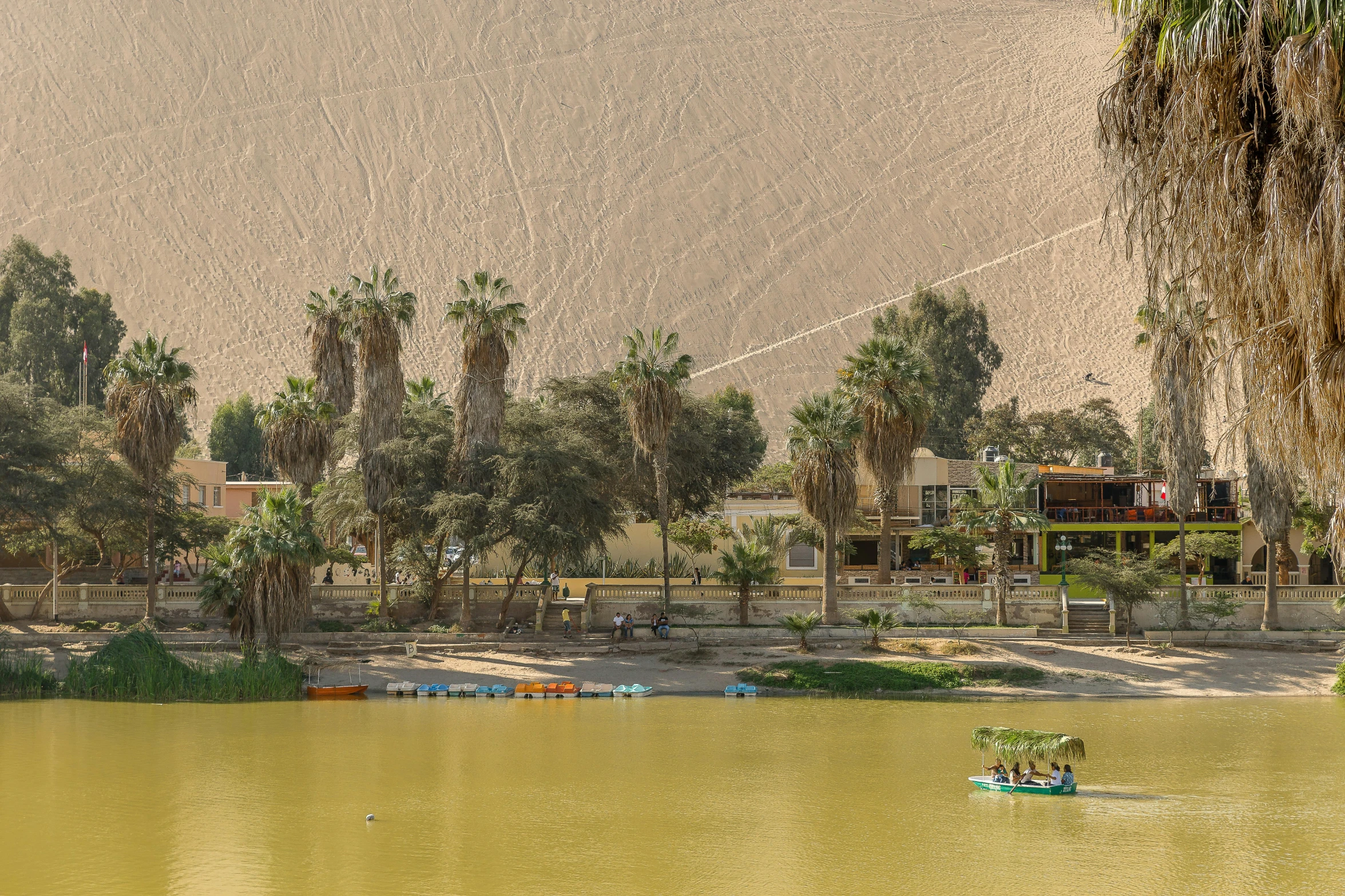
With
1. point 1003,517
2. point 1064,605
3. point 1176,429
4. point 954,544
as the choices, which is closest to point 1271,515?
point 1176,429

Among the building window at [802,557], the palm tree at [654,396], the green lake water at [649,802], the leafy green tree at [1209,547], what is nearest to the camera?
the green lake water at [649,802]

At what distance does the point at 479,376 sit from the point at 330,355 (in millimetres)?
8063

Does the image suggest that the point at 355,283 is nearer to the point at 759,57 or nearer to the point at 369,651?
the point at 369,651

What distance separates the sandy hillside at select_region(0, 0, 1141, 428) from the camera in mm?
143125

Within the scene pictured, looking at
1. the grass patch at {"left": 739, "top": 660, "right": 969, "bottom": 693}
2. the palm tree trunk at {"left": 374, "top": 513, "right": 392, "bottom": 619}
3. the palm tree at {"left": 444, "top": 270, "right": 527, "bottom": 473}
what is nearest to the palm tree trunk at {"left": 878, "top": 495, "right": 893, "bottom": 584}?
the grass patch at {"left": 739, "top": 660, "right": 969, "bottom": 693}

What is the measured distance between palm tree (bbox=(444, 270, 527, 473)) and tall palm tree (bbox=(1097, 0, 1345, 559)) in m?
34.7

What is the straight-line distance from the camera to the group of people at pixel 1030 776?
23.8 meters

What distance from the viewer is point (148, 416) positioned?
4219 cm

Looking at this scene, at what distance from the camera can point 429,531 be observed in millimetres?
41438

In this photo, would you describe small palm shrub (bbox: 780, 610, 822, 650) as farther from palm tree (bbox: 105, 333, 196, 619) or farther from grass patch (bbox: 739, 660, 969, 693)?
palm tree (bbox: 105, 333, 196, 619)

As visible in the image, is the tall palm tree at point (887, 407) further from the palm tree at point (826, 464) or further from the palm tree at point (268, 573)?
the palm tree at point (268, 573)

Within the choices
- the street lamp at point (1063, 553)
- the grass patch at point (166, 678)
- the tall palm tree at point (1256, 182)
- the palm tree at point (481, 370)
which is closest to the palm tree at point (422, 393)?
the palm tree at point (481, 370)

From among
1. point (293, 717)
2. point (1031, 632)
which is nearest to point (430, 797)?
point (293, 717)

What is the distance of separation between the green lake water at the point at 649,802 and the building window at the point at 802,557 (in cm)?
2401
